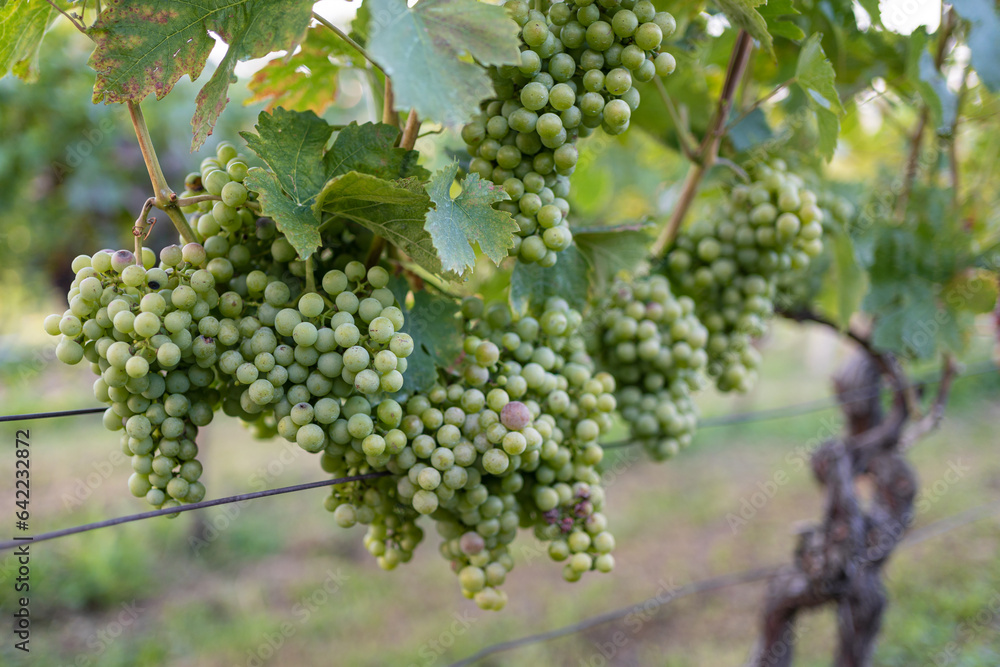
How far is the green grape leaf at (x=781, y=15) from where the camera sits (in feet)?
2.72

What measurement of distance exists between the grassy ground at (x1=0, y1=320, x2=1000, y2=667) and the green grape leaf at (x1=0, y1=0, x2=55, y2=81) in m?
1.64

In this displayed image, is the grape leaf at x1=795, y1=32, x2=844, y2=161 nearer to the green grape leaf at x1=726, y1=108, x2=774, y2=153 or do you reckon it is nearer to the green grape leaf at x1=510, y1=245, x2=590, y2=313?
the green grape leaf at x1=726, y1=108, x2=774, y2=153

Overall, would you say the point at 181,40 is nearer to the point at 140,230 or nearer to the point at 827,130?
the point at 140,230

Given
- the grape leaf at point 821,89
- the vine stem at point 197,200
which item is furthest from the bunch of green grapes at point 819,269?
the vine stem at point 197,200

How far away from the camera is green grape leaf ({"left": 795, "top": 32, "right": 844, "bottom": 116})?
31.5 inches

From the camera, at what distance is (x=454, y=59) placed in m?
0.59

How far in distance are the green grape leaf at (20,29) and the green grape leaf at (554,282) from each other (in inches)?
25.8

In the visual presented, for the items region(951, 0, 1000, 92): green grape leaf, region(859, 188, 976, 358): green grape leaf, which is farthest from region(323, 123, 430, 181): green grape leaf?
region(859, 188, 976, 358): green grape leaf

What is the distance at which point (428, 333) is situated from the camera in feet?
2.63

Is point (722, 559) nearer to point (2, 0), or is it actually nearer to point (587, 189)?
point (587, 189)

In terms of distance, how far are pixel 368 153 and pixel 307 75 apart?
1.19 feet

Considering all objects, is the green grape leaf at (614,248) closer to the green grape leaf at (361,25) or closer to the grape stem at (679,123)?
the grape stem at (679,123)

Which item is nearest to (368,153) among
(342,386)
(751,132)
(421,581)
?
(342,386)

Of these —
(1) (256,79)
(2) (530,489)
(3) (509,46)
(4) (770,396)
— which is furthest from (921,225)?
(4) (770,396)
